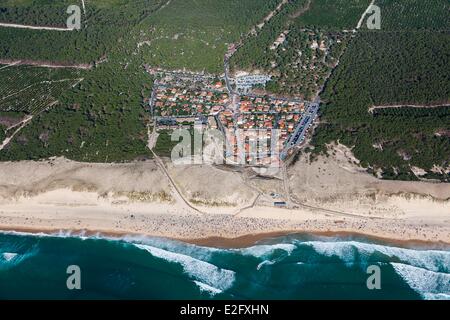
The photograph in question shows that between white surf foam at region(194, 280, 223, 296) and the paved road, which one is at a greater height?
the paved road

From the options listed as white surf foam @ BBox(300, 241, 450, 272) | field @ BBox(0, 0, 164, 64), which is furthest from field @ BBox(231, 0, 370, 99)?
white surf foam @ BBox(300, 241, 450, 272)

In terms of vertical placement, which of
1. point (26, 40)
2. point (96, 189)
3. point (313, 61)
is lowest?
point (96, 189)

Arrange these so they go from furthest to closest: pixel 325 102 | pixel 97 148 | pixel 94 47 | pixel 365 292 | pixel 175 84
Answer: pixel 94 47 → pixel 175 84 → pixel 325 102 → pixel 97 148 → pixel 365 292

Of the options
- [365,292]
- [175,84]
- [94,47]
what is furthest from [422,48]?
[94,47]

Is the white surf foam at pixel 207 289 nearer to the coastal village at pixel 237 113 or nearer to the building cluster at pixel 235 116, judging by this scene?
the coastal village at pixel 237 113

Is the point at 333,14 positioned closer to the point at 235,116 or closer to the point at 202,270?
the point at 235,116

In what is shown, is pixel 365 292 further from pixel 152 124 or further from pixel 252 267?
pixel 152 124

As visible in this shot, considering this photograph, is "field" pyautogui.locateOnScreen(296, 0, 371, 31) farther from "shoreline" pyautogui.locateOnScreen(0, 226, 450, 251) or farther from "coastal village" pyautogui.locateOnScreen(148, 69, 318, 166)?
"shoreline" pyautogui.locateOnScreen(0, 226, 450, 251)
